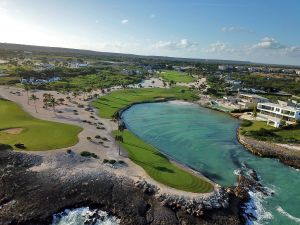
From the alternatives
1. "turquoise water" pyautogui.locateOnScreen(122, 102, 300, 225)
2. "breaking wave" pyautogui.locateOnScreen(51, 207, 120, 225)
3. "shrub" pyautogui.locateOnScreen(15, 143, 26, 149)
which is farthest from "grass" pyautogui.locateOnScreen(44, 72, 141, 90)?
"breaking wave" pyautogui.locateOnScreen(51, 207, 120, 225)

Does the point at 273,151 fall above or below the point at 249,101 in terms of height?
below

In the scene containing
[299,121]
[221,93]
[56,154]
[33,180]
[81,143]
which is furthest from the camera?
[221,93]

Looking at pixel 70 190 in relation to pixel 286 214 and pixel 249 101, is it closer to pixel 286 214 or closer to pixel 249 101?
pixel 286 214

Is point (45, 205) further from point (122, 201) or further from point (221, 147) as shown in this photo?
point (221, 147)

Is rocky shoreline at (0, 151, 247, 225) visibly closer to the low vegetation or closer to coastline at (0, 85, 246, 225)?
coastline at (0, 85, 246, 225)

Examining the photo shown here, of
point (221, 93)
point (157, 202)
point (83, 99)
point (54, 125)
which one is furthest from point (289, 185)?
point (221, 93)

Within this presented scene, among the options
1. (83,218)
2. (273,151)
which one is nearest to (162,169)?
(83,218)

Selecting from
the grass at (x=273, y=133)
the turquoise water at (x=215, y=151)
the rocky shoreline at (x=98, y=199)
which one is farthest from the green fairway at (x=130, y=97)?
the rocky shoreline at (x=98, y=199)
